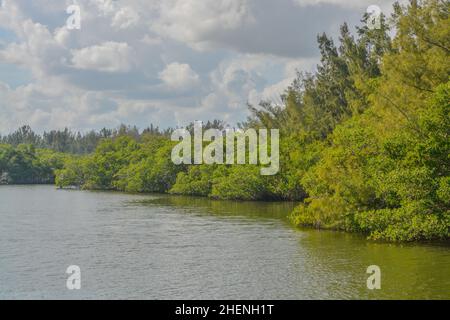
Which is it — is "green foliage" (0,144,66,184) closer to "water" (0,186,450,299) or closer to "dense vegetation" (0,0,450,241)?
"water" (0,186,450,299)

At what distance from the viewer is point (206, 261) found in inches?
1139

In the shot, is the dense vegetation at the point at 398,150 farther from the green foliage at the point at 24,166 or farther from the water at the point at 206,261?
the green foliage at the point at 24,166

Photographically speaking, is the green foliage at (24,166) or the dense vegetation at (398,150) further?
the green foliage at (24,166)

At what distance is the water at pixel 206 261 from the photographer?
A: 22750 mm

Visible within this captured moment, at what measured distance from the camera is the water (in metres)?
A: 22.8

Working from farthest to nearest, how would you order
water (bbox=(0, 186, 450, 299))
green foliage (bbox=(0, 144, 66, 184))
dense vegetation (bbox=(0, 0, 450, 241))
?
green foliage (bbox=(0, 144, 66, 184)) < dense vegetation (bbox=(0, 0, 450, 241)) < water (bbox=(0, 186, 450, 299))

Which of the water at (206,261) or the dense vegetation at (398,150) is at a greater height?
the dense vegetation at (398,150)

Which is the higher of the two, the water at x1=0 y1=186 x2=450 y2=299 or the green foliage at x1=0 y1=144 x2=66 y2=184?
Result: the green foliage at x1=0 y1=144 x2=66 y2=184

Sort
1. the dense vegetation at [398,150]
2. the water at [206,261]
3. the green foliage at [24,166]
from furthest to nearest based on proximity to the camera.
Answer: the green foliage at [24,166]
the dense vegetation at [398,150]
the water at [206,261]

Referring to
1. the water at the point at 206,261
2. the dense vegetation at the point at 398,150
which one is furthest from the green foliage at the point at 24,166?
the dense vegetation at the point at 398,150

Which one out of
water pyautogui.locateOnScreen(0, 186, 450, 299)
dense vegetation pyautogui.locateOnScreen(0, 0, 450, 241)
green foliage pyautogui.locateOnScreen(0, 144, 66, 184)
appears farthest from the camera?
green foliage pyautogui.locateOnScreen(0, 144, 66, 184)

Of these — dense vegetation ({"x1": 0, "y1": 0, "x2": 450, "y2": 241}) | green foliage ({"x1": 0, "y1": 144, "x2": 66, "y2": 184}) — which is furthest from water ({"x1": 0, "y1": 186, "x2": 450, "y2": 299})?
green foliage ({"x1": 0, "y1": 144, "x2": 66, "y2": 184})

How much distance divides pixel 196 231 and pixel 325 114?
110 feet
